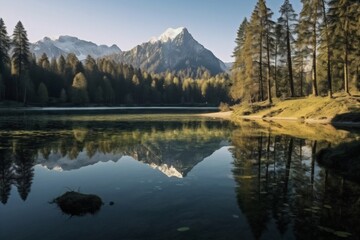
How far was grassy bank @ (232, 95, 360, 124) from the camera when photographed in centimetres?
3544

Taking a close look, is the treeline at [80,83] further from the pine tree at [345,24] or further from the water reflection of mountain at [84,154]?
the pine tree at [345,24]

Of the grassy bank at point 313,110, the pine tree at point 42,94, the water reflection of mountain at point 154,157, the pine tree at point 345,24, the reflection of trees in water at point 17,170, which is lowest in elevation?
the water reflection of mountain at point 154,157

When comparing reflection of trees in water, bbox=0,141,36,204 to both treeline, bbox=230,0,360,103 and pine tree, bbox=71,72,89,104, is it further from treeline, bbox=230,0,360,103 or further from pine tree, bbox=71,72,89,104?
pine tree, bbox=71,72,89,104

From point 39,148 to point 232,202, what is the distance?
1432 cm

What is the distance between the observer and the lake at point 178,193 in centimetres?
774

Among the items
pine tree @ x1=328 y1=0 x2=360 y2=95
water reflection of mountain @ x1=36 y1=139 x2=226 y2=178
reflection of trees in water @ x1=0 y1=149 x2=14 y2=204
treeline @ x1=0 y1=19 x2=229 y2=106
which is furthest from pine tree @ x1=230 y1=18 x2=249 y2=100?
reflection of trees in water @ x1=0 y1=149 x2=14 y2=204

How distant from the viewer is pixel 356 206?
928cm

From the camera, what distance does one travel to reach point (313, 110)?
132ft

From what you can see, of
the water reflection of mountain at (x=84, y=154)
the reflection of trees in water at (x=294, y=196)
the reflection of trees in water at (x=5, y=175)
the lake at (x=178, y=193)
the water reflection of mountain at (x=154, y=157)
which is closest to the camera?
the lake at (x=178, y=193)

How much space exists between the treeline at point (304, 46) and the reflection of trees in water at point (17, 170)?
1414 inches

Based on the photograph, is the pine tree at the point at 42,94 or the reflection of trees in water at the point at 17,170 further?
the pine tree at the point at 42,94

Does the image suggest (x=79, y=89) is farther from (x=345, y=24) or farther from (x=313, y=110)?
(x=345, y=24)

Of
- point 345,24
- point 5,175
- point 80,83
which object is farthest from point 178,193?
point 80,83

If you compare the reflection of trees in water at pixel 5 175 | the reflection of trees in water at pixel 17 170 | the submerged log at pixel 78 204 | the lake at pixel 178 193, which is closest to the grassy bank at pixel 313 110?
the lake at pixel 178 193
